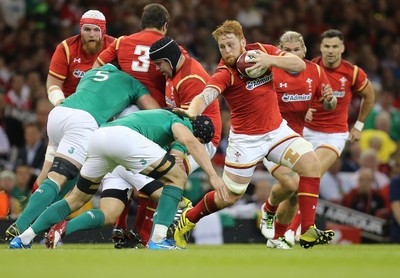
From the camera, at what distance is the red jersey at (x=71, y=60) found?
12.6 metres

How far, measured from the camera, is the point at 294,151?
11.2 meters

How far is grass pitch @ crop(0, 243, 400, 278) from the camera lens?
301 inches

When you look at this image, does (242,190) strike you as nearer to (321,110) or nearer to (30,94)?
(321,110)

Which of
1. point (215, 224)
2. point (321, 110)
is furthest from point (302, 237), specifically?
point (215, 224)

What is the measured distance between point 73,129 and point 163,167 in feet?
4.75

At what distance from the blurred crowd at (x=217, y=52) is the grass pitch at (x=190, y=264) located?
17.7 ft

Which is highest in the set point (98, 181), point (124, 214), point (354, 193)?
point (98, 181)

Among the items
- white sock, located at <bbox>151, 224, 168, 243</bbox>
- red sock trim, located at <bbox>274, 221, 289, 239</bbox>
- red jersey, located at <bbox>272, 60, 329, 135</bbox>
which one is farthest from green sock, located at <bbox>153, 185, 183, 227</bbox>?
red jersey, located at <bbox>272, 60, 329, 135</bbox>

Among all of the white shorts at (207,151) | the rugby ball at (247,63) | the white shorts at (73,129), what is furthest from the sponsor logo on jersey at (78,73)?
the rugby ball at (247,63)

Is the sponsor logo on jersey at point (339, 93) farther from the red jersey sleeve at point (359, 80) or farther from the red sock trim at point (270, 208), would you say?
the red sock trim at point (270, 208)

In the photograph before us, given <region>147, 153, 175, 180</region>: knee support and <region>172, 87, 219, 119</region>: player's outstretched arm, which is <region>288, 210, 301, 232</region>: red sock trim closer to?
<region>172, 87, 219, 119</region>: player's outstretched arm

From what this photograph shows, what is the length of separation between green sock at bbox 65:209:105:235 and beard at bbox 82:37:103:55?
2.36 meters

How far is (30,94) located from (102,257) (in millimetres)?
9394

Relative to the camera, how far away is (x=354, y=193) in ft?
57.4
